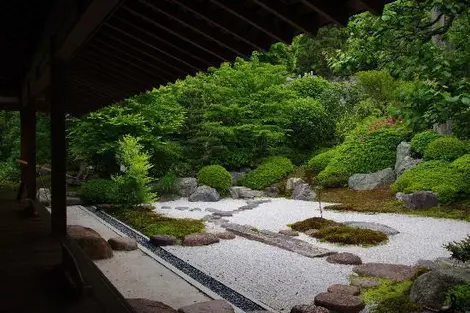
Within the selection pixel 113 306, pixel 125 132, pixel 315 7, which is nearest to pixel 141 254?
pixel 113 306

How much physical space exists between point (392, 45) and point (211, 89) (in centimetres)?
1255

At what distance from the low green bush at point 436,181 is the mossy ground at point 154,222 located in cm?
595

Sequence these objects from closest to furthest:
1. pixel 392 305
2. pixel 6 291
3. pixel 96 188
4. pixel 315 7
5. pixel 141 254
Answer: pixel 315 7 < pixel 6 291 < pixel 392 305 < pixel 141 254 < pixel 96 188

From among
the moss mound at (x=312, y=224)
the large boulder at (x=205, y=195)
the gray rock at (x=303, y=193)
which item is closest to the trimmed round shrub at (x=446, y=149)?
the gray rock at (x=303, y=193)

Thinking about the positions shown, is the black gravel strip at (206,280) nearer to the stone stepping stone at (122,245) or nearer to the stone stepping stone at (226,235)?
the stone stepping stone at (122,245)

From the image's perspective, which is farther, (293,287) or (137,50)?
(293,287)

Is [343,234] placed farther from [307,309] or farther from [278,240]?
[307,309]

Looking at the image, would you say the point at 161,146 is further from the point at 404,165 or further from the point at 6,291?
the point at 6,291

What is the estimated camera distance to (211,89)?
1723 cm

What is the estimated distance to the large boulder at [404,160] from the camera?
524 inches

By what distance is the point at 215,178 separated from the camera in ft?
47.7

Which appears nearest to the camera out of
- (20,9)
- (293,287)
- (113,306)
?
(113,306)

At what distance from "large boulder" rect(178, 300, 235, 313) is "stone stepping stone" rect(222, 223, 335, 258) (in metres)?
2.97

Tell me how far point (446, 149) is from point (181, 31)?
11974mm
